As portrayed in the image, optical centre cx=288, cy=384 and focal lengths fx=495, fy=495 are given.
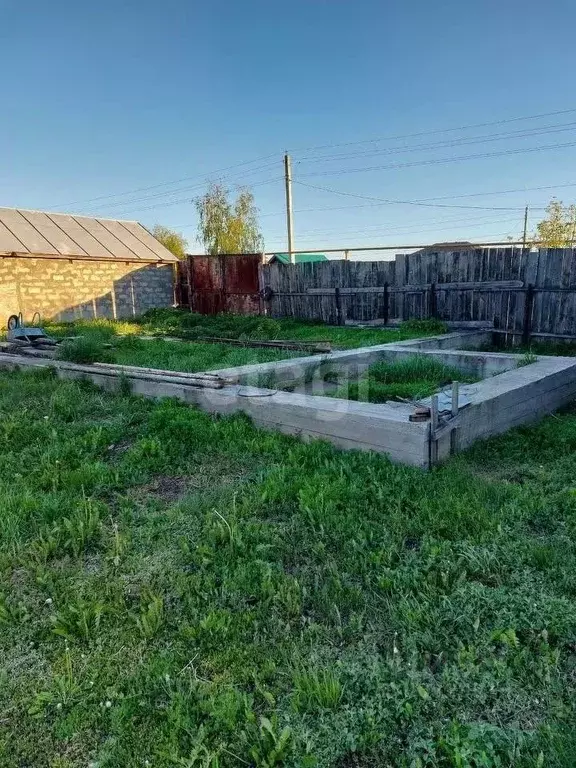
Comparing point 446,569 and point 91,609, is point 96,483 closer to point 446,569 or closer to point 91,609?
point 91,609

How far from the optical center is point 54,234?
14.7 meters

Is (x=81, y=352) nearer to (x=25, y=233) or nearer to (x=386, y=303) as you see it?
(x=386, y=303)

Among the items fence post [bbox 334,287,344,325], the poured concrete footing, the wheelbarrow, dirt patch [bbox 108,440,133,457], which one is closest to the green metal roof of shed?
fence post [bbox 334,287,344,325]

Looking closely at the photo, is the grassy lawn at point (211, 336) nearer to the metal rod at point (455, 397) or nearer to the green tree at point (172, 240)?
the metal rod at point (455, 397)

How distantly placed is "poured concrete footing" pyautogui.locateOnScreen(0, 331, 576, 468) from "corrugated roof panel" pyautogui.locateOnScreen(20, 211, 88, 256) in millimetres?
8838

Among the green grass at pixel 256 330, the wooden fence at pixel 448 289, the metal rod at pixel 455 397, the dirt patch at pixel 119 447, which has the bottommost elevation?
the dirt patch at pixel 119 447

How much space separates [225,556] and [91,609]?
0.64 meters

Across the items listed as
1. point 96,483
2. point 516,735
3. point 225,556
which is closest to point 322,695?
point 516,735

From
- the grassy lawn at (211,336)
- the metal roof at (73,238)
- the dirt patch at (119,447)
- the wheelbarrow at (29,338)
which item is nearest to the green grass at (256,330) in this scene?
the grassy lawn at (211,336)

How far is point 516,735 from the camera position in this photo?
4.82 ft

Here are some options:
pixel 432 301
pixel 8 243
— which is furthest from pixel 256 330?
pixel 8 243

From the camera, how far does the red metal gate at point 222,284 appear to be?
1378cm

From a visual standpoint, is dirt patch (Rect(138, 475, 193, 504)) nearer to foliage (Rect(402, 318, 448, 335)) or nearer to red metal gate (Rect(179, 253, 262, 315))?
foliage (Rect(402, 318, 448, 335))

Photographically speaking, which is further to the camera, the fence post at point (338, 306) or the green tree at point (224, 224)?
the green tree at point (224, 224)
